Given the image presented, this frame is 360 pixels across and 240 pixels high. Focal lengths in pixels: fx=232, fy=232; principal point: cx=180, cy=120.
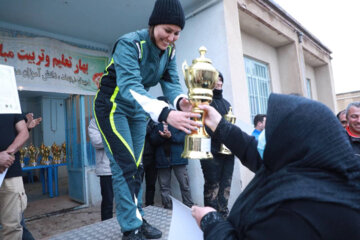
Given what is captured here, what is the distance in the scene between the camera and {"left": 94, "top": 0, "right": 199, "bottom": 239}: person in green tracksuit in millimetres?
1519

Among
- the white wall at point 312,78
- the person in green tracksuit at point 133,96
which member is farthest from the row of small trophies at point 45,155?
the white wall at point 312,78

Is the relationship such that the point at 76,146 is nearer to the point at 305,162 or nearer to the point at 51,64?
the point at 51,64

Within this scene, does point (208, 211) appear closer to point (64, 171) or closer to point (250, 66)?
point (250, 66)

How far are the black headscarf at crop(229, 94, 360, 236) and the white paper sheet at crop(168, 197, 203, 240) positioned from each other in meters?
0.31

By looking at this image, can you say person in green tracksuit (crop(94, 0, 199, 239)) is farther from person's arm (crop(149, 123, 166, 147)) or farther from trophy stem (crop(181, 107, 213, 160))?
person's arm (crop(149, 123, 166, 147))

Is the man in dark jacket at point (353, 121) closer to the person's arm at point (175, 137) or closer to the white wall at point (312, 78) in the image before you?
the person's arm at point (175, 137)

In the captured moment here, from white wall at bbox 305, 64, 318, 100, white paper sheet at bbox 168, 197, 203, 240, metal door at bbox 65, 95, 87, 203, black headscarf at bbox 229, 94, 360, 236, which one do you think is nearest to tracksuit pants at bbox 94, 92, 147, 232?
white paper sheet at bbox 168, 197, 203, 240

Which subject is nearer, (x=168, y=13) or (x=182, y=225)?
(x=182, y=225)

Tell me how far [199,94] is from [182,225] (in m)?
0.65

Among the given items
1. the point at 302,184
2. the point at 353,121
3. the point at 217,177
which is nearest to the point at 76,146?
the point at 217,177

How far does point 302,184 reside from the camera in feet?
2.46

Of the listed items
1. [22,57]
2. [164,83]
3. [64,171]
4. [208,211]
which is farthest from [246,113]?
[64,171]

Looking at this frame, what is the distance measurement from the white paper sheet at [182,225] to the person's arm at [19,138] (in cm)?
184

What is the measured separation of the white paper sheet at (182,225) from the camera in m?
1.11
